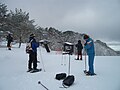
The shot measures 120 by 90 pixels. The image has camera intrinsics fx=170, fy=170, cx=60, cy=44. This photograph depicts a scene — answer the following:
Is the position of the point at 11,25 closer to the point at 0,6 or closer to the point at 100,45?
the point at 0,6

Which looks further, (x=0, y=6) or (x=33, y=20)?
(x=33, y=20)

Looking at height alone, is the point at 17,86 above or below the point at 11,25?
below

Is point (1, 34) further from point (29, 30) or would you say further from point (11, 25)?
point (29, 30)

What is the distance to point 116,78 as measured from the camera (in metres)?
5.94

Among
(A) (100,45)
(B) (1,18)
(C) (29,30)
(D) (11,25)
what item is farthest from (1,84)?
(A) (100,45)

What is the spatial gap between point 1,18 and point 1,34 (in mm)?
2034

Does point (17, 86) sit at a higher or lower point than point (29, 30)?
lower

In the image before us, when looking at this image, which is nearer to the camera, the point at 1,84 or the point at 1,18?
the point at 1,84

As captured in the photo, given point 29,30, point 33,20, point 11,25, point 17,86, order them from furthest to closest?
point 33,20, point 29,30, point 11,25, point 17,86

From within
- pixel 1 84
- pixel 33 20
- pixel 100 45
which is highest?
pixel 33 20

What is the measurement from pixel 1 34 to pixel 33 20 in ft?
26.6

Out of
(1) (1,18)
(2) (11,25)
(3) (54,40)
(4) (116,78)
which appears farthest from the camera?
(3) (54,40)

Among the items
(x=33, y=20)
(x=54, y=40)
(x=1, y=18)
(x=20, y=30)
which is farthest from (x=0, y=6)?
(x=54, y=40)

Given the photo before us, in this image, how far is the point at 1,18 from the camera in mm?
20734
